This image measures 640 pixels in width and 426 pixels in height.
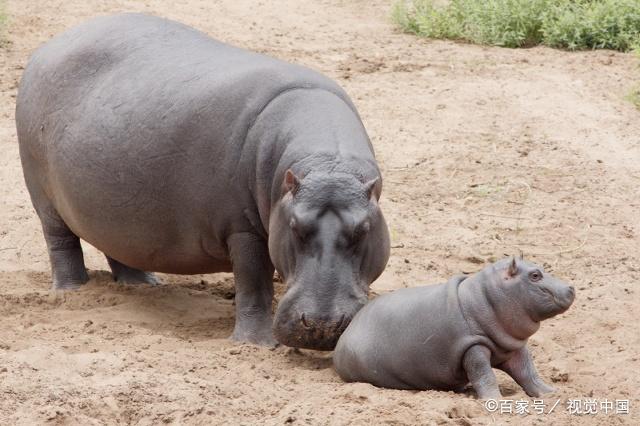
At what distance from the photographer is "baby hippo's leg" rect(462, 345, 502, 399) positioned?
521cm

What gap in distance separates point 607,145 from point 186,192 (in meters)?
4.21

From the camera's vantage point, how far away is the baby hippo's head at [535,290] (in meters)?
5.25

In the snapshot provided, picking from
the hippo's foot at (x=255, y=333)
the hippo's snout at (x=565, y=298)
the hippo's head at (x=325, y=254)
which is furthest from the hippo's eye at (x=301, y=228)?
the hippo's snout at (x=565, y=298)

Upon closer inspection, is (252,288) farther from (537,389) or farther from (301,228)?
(537,389)

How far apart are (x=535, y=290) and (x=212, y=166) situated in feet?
6.30

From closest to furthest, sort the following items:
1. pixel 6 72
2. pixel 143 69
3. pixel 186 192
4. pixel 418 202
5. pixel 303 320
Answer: pixel 303 320 < pixel 186 192 < pixel 143 69 < pixel 418 202 < pixel 6 72

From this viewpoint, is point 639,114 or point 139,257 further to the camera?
point 639,114

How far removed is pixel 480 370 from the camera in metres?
5.28

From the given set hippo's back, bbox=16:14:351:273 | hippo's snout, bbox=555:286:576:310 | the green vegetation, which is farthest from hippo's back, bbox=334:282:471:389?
the green vegetation

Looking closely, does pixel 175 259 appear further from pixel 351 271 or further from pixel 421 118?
pixel 421 118

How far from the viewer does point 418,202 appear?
8891mm

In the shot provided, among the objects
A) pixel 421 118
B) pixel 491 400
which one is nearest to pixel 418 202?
pixel 421 118

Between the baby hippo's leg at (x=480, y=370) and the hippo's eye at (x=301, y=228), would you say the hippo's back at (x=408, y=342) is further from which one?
the hippo's eye at (x=301, y=228)

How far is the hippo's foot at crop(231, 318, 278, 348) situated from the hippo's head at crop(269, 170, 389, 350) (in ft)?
1.77
